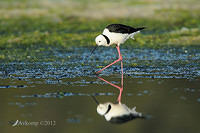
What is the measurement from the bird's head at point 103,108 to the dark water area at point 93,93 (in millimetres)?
101

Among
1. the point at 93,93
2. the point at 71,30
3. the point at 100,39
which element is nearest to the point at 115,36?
the point at 100,39

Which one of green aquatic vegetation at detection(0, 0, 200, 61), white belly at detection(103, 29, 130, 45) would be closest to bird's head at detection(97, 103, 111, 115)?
white belly at detection(103, 29, 130, 45)

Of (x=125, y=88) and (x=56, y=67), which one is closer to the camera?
(x=125, y=88)

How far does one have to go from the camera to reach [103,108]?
7.30 metres

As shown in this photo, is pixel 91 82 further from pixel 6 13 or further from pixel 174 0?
pixel 174 0

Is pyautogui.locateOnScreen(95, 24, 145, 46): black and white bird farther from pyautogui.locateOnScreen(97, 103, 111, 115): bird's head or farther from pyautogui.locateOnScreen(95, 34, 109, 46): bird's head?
pyautogui.locateOnScreen(97, 103, 111, 115): bird's head

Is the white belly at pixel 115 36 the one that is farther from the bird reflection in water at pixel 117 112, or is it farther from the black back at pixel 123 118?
the black back at pixel 123 118

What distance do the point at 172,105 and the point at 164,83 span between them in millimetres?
1976

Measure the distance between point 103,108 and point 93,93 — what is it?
49.4 inches

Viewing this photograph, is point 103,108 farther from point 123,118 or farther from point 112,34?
point 112,34

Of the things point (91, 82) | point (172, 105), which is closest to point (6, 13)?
point (91, 82)

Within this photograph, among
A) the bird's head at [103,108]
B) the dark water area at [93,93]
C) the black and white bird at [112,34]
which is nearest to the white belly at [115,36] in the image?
the black and white bird at [112,34]

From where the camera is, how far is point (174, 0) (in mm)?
38281

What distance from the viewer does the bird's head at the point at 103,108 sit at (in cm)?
709
